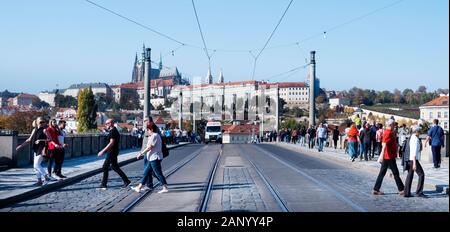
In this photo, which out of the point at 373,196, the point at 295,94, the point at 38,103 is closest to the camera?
the point at 373,196

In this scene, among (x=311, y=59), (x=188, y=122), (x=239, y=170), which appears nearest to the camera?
(x=239, y=170)

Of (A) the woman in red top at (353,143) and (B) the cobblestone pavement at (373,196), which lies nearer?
(B) the cobblestone pavement at (373,196)

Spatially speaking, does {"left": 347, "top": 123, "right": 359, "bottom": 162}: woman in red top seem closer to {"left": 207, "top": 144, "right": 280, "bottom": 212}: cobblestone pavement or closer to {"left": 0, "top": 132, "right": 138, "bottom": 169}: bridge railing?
{"left": 207, "top": 144, "right": 280, "bottom": 212}: cobblestone pavement

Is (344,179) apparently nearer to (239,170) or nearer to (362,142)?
(239,170)

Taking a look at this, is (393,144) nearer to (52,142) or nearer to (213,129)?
(52,142)

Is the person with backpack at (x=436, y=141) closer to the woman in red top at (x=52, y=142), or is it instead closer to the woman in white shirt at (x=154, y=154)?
the woman in white shirt at (x=154, y=154)

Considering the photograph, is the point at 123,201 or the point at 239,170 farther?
the point at 239,170

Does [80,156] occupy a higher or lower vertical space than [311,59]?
lower

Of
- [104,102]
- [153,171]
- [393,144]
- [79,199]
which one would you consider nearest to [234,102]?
[104,102]

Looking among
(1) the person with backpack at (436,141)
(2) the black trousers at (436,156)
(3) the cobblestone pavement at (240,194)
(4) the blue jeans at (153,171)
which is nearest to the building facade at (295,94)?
(1) the person with backpack at (436,141)
